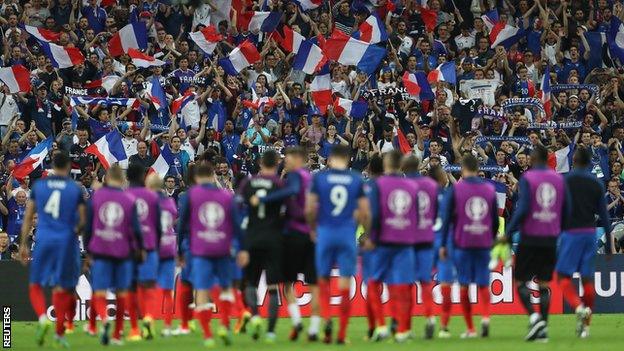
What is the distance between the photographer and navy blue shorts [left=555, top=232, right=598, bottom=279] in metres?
22.8

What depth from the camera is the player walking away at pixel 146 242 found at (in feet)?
73.4

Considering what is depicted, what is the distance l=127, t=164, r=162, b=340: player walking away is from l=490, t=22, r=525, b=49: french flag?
55.1 ft

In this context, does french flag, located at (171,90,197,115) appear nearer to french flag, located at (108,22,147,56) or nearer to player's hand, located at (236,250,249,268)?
french flag, located at (108,22,147,56)

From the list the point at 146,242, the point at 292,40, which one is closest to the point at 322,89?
the point at 292,40

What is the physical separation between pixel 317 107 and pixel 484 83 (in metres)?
3.92

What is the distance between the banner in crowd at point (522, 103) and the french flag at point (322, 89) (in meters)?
3.85

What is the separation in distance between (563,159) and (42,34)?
38.0ft

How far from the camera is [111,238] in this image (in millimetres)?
21484

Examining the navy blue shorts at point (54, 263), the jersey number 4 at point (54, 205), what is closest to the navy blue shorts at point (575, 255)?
the navy blue shorts at point (54, 263)

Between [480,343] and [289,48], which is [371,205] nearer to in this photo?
[480,343]

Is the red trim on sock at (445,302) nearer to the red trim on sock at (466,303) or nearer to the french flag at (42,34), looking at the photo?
the red trim on sock at (466,303)

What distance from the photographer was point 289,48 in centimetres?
3706

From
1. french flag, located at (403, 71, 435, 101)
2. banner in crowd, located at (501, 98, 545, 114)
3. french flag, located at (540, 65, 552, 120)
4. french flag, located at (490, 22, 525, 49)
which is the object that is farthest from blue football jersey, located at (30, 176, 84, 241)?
french flag, located at (490, 22, 525, 49)

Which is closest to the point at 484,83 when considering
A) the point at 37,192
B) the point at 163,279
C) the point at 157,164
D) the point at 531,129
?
the point at 531,129
